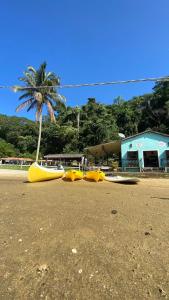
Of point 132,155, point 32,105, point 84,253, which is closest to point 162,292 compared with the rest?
point 84,253

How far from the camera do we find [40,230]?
163 inches

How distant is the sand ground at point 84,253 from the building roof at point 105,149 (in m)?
17.1

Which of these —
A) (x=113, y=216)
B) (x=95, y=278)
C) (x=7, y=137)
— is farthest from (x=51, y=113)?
(x=7, y=137)

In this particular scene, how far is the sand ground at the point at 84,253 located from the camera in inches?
94.1

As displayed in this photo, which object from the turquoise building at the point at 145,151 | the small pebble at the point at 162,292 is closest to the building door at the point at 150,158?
the turquoise building at the point at 145,151

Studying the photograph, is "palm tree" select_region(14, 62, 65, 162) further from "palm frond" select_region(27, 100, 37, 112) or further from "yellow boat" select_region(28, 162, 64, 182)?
"yellow boat" select_region(28, 162, 64, 182)

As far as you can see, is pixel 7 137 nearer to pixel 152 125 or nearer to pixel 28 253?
pixel 152 125

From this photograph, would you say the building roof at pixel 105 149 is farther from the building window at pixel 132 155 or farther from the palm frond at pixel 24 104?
the palm frond at pixel 24 104

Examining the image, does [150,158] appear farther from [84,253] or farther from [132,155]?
[84,253]

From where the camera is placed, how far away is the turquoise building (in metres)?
18.8

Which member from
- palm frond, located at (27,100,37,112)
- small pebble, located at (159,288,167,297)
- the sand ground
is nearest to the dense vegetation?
palm frond, located at (27,100,37,112)

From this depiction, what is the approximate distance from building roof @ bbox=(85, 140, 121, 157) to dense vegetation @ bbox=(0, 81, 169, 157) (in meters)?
9.04

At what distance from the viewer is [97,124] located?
125 feet

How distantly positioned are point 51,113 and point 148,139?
11649mm
